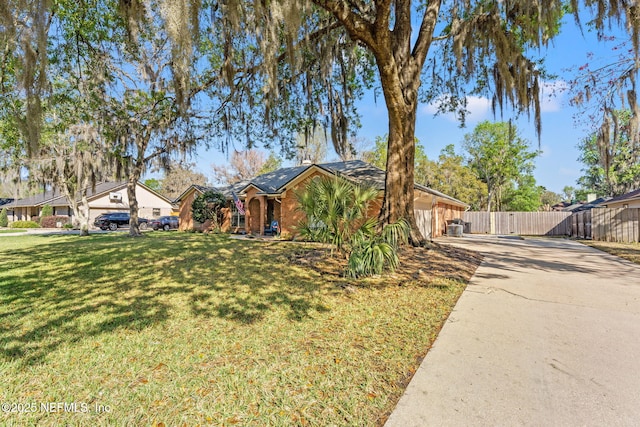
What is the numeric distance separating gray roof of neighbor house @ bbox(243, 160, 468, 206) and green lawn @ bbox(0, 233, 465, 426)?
24.2 ft

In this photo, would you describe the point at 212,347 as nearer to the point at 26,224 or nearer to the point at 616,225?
the point at 616,225

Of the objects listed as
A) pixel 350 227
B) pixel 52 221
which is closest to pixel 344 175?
pixel 350 227

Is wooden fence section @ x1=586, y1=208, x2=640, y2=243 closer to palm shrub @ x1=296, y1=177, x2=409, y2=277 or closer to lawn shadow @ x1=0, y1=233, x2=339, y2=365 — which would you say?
palm shrub @ x1=296, y1=177, x2=409, y2=277

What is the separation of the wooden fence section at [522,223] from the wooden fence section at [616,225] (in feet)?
21.2

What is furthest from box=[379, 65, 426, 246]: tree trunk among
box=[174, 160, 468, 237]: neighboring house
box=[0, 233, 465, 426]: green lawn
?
box=[174, 160, 468, 237]: neighboring house

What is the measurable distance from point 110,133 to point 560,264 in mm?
13845

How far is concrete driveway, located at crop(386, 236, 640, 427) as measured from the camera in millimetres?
2119

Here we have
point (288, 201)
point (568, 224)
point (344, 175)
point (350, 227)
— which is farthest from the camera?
point (568, 224)

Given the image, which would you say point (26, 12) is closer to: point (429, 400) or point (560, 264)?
point (429, 400)

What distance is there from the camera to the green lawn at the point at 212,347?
2.17 metres

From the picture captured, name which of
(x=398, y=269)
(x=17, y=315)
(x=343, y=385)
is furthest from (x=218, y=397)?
(x=398, y=269)

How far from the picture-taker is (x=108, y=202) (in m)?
30.7

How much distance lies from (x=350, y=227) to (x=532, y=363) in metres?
4.46

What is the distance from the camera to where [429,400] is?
228cm
